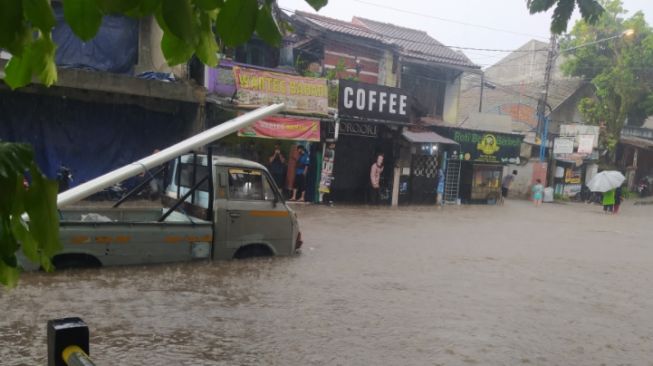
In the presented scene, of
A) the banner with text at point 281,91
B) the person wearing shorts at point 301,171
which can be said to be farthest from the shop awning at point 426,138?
the person wearing shorts at point 301,171

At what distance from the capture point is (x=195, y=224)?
6684 mm

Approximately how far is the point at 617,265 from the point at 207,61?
34.4ft

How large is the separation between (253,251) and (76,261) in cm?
226

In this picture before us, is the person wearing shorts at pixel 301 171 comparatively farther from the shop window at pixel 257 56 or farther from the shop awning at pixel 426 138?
the shop awning at pixel 426 138

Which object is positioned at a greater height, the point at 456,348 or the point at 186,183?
the point at 186,183

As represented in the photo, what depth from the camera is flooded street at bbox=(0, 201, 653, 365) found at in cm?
474

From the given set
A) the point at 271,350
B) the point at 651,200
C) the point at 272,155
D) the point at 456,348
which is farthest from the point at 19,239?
the point at 651,200

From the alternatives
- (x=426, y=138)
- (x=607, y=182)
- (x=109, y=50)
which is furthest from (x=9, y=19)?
(x=607, y=182)

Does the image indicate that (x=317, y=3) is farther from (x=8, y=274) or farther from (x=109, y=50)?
(x=109, y=50)

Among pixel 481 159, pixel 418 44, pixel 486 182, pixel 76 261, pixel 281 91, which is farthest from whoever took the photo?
pixel 418 44

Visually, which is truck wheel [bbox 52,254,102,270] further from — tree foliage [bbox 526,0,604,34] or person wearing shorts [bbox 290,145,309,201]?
person wearing shorts [bbox 290,145,309,201]

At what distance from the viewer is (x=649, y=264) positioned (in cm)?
1028

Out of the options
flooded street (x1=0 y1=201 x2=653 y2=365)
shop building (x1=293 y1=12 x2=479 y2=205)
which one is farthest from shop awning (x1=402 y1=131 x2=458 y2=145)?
flooded street (x1=0 y1=201 x2=653 y2=365)

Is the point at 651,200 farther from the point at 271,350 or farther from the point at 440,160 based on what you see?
the point at 271,350
